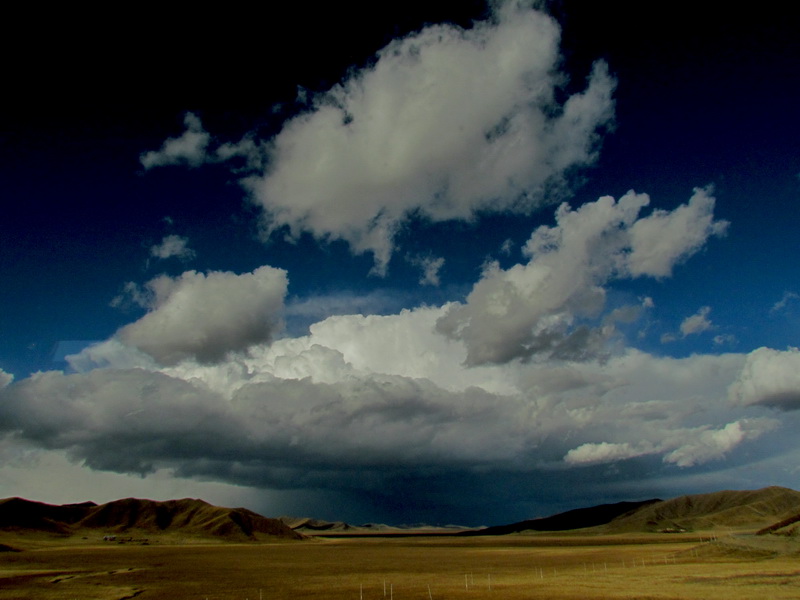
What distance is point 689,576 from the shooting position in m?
69.3

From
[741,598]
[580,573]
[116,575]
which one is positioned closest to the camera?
[741,598]

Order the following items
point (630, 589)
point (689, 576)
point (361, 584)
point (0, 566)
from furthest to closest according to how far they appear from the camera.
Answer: point (0, 566) < point (361, 584) < point (689, 576) < point (630, 589)

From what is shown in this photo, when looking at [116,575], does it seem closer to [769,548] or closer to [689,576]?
[689,576]

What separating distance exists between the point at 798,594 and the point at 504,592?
1135 inches

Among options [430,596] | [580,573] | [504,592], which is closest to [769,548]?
[580,573]

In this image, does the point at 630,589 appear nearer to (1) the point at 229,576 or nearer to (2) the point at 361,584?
(2) the point at 361,584

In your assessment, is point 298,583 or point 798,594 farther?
point 298,583

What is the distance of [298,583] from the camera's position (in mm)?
80312

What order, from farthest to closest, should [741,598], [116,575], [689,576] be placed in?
[116,575] → [689,576] → [741,598]

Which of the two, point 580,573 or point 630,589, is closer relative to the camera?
point 630,589

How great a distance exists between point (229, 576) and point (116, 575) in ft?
60.9

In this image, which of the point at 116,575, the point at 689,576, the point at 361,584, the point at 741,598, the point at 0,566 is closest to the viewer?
the point at 741,598

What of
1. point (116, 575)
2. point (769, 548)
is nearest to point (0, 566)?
point (116, 575)

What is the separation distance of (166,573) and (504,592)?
216ft
